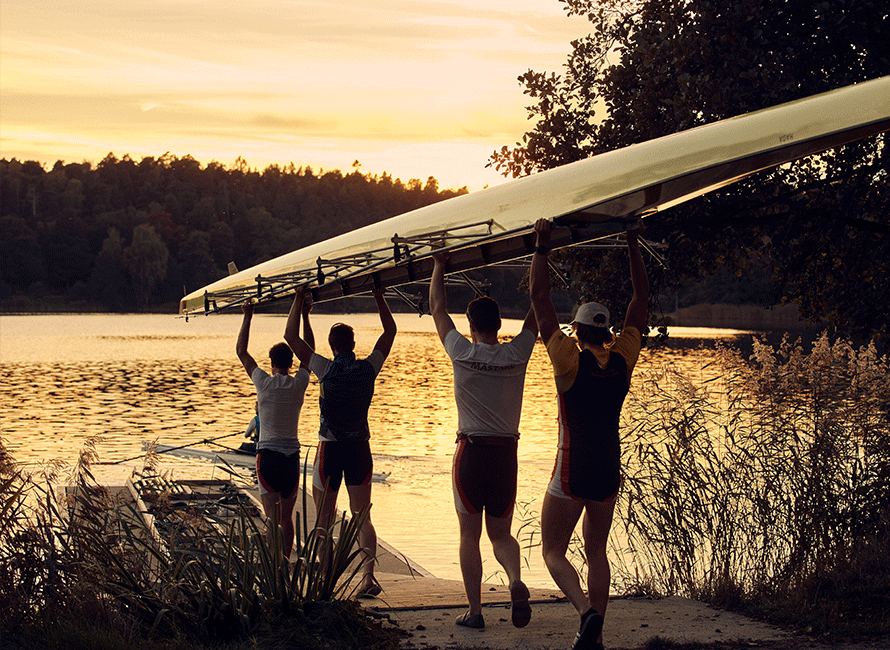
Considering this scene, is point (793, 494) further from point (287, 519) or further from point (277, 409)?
point (277, 409)

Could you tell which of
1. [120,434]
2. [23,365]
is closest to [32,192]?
[23,365]

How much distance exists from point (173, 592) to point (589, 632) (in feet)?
7.46

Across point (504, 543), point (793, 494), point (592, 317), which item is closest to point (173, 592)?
point (504, 543)

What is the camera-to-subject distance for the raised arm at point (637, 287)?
5289 mm

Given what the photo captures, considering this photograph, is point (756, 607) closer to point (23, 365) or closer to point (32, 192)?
point (23, 365)

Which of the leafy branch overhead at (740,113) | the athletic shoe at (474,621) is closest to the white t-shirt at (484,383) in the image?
the athletic shoe at (474,621)

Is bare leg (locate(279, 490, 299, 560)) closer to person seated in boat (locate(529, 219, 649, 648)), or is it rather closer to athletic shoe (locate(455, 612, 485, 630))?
athletic shoe (locate(455, 612, 485, 630))

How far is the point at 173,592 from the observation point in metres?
5.19

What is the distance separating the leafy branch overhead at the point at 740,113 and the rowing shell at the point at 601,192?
3.05m

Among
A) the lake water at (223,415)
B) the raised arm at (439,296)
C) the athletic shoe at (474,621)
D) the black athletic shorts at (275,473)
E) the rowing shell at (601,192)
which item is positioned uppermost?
the rowing shell at (601,192)

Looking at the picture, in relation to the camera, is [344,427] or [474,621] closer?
[474,621]

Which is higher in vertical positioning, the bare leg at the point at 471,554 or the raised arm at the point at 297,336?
the raised arm at the point at 297,336

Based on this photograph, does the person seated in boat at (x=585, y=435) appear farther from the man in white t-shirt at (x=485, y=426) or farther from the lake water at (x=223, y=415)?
the lake water at (x=223, y=415)

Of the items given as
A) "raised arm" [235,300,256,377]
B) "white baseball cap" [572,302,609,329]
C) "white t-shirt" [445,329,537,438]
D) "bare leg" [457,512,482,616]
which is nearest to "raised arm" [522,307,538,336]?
"white t-shirt" [445,329,537,438]
